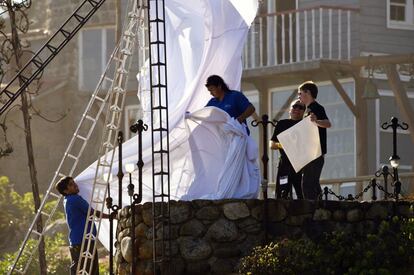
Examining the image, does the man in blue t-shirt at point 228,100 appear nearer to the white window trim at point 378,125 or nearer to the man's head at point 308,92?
the man's head at point 308,92

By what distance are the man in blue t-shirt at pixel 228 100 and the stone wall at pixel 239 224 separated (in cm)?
109

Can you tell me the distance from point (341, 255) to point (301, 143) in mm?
1690

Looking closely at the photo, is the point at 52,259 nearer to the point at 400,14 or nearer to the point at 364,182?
the point at 364,182

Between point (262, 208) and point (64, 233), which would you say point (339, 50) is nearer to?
point (64, 233)

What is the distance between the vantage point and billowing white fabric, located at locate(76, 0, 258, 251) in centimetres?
1947

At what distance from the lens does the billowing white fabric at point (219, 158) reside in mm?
18797

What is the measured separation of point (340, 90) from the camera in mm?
31797

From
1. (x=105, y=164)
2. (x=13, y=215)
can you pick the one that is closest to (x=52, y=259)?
(x=13, y=215)

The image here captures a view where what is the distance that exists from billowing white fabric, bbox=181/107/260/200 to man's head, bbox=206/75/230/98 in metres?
0.18

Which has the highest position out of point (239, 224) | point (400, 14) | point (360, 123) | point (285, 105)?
point (400, 14)

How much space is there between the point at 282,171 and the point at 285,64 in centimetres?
1409

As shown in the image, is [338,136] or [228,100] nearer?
[228,100]

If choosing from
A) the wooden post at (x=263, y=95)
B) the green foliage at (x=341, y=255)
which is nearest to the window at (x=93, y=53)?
the wooden post at (x=263, y=95)

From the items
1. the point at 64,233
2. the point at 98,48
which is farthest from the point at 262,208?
the point at 98,48
